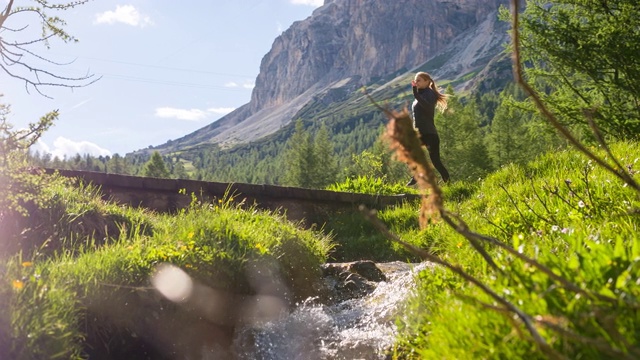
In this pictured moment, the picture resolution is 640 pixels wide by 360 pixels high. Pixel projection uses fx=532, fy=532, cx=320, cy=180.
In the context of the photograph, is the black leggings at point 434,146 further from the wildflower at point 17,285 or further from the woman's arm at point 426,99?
the wildflower at point 17,285

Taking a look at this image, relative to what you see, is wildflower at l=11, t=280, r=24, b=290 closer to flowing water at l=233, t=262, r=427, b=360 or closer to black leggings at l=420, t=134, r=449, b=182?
flowing water at l=233, t=262, r=427, b=360

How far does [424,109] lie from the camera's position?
12.2m

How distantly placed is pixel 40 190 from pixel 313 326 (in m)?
4.25

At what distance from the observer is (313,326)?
5.63m

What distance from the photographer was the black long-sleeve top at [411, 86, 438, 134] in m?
11.9

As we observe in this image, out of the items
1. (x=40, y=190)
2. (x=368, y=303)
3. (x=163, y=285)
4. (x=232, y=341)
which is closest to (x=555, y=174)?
(x=368, y=303)

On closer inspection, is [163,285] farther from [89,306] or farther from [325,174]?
[325,174]

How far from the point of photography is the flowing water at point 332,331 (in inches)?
191

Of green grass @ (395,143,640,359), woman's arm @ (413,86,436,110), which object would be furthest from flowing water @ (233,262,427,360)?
woman's arm @ (413,86,436,110)

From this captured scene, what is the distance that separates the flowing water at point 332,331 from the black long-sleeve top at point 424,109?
6.45 metres

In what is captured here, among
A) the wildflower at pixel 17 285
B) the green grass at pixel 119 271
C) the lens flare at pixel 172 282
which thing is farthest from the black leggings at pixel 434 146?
the wildflower at pixel 17 285

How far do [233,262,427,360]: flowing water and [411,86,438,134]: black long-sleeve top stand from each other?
6449 millimetres

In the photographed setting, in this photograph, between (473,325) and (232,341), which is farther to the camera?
(232,341)

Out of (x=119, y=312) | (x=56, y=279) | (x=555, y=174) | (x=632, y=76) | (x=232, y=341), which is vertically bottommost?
(x=232, y=341)
